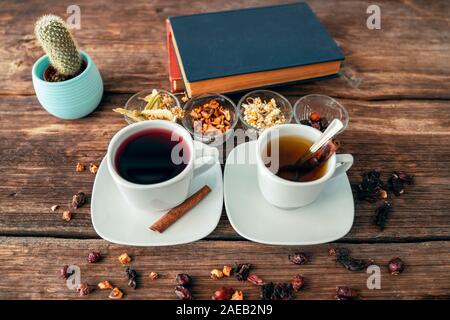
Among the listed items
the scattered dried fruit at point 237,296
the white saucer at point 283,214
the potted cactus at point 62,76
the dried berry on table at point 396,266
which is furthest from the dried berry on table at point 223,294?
the potted cactus at point 62,76

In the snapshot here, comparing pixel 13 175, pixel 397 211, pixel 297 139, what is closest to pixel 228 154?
pixel 297 139

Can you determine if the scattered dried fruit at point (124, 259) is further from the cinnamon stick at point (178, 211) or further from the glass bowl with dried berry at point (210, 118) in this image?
the glass bowl with dried berry at point (210, 118)

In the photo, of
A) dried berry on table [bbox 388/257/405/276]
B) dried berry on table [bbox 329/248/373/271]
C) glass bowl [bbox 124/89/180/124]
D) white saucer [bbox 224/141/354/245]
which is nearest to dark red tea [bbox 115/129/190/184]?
white saucer [bbox 224/141/354/245]

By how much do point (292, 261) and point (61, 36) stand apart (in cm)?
71

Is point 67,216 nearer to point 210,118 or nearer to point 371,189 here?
point 210,118

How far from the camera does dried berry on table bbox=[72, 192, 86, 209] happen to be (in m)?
0.90

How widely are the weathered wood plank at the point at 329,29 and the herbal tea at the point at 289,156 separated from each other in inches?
11.6

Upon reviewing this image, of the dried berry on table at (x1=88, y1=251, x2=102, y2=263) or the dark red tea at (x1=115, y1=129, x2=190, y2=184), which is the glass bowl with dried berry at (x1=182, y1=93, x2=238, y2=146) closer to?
the dark red tea at (x1=115, y1=129, x2=190, y2=184)

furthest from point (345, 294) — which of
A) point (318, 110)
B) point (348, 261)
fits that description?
point (318, 110)

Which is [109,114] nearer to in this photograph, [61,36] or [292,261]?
[61,36]

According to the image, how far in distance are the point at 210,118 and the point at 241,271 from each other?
0.40 meters

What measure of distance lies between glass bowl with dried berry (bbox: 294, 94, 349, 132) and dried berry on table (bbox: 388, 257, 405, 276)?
37 centimetres

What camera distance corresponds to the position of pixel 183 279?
0.81 metres

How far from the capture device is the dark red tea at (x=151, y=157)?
0.81 metres
